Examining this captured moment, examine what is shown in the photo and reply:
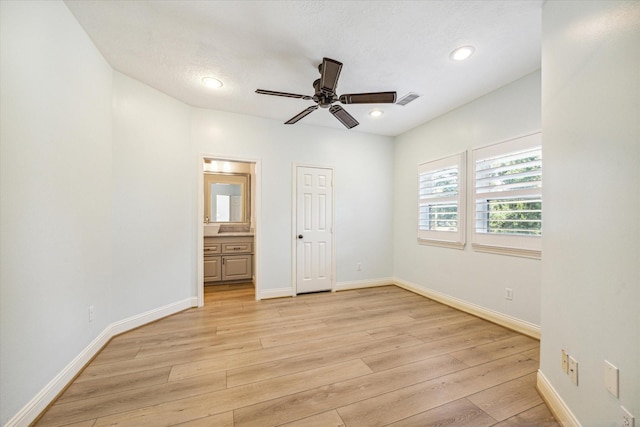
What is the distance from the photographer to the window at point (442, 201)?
3.31m

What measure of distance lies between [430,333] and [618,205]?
2.03 metres

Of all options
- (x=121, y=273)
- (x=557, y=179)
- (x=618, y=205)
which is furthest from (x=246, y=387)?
(x=557, y=179)

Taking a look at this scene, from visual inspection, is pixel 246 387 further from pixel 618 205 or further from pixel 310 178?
pixel 310 178

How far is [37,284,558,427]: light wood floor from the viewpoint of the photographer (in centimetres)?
150

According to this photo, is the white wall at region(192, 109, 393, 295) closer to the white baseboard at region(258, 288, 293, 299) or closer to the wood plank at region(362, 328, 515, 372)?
the white baseboard at region(258, 288, 293, 299)

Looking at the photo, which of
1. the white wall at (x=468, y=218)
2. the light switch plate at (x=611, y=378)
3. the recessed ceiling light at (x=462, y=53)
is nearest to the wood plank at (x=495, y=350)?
the white wall at (x=468, y=218)

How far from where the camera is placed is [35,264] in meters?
1.51

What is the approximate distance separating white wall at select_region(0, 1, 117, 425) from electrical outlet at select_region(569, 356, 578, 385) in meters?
3.07

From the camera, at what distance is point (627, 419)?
1.02 meters

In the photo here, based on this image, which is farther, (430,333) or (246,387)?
(430,333)

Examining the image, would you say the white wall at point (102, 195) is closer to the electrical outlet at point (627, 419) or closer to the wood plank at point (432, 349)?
the wood plank at point (432, 349)

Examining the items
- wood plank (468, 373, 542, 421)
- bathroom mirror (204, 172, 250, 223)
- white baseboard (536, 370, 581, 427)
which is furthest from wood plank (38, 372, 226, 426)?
bathroom mirror (204, 172, 250, 223)

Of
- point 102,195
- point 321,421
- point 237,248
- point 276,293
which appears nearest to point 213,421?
point 321,421

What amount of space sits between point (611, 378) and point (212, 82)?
3.75 metres
